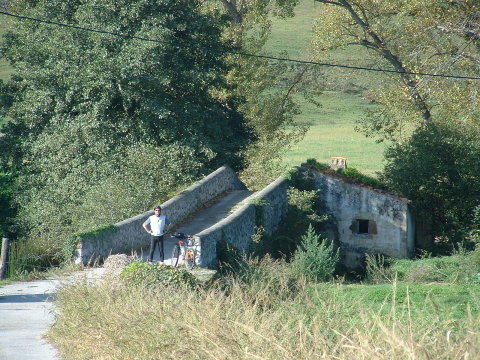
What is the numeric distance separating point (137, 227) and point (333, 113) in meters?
65.0

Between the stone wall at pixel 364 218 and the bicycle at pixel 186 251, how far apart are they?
41.6 feet

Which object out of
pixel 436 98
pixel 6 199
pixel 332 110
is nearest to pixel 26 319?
pixel 6 199

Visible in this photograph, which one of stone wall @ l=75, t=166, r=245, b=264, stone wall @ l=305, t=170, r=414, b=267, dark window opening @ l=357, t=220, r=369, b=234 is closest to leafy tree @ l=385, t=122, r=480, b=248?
stone wall @ l=305, t=170, r=414, b=267

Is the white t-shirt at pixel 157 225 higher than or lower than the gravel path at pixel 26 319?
higher

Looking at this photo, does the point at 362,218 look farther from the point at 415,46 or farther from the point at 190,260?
the point at 190,260

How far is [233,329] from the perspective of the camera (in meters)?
8.89

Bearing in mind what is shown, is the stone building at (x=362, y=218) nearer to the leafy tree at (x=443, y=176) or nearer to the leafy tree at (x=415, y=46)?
the leafy tree at (x=443, y=176)

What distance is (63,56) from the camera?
3069cm

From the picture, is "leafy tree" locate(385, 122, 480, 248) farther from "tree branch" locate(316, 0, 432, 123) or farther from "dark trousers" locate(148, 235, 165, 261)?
"dark trousers" locate(148, 235, 165, 261)

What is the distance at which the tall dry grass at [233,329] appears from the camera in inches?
291

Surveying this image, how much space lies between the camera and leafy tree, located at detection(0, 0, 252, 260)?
28.8m

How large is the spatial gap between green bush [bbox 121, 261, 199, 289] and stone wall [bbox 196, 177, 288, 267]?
13.5ft

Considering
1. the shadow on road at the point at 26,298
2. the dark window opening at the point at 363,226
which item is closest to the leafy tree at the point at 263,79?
the dark window opening at the point at 363,226

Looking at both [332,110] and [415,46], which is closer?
[415,46]
